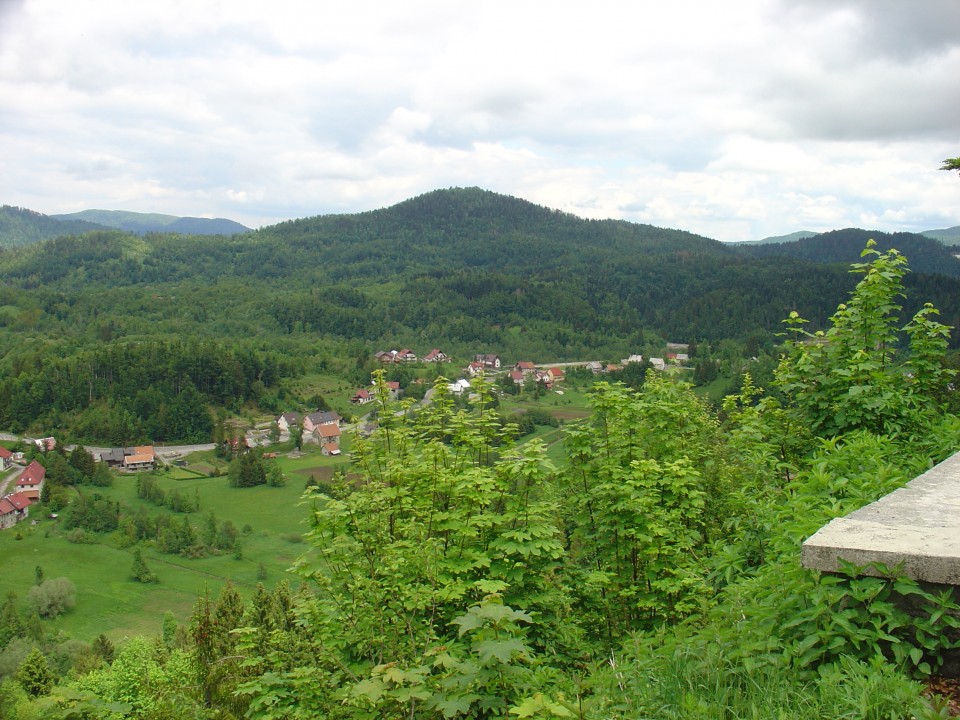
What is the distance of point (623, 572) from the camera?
6449 millimetres

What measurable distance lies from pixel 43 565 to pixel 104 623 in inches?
519

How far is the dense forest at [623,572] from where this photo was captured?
2.94 metres

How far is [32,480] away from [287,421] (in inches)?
1225

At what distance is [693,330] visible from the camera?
137m

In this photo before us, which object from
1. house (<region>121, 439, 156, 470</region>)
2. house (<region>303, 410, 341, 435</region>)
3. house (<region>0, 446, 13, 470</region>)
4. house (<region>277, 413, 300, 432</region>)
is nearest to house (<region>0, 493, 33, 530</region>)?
house (<region>0, 446, 13, 470</region>)

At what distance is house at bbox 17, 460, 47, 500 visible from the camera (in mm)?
63906

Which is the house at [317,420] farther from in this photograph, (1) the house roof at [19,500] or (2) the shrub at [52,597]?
(2) the shrub at [52,597]

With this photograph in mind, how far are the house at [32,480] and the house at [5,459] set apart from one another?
366cm

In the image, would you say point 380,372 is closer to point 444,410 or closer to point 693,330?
point 444,410

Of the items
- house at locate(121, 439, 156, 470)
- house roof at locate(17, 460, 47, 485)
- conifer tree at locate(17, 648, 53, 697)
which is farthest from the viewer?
house at locate(121, 439, 156, 470)

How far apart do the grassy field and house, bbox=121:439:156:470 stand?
29.4 feet

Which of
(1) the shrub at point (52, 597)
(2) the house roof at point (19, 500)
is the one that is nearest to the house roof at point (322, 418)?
(2) the house roof at point (19, 500)

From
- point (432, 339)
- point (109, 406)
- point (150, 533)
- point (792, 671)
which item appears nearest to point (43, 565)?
point (150, 533)

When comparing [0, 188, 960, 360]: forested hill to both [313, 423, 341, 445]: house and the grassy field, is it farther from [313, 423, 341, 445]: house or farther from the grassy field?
the grassy field
